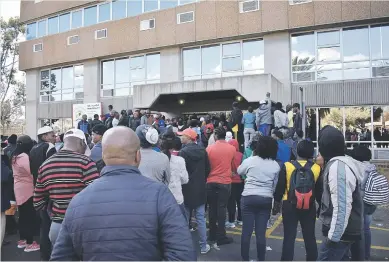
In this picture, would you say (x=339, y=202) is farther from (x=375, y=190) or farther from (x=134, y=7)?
(x=134, y=7)

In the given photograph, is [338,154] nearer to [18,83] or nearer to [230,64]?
[230,64]

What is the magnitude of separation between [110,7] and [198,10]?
19.6 feet

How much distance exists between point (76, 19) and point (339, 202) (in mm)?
20715

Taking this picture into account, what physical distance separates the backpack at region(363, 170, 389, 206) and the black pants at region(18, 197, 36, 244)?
522cm

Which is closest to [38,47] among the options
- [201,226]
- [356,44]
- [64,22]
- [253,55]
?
[64,22]

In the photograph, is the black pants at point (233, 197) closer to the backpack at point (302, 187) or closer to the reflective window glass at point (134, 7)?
the backpack at point (302, 187)

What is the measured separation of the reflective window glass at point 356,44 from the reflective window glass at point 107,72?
12478 millimetres

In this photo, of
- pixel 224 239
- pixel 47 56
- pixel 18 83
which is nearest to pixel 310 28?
pixel 224 239

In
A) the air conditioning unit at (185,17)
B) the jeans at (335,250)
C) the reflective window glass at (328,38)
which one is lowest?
the jeans at (335,250)

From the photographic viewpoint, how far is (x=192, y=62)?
16766mm

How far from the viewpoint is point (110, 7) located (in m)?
18.9

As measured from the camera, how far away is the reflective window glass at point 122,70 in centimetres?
1847

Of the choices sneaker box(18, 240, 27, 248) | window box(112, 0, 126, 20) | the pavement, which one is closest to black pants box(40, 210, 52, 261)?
the pavement

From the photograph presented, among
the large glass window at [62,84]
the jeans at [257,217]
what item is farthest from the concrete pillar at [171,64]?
Answer: the jeans at [257,217]
